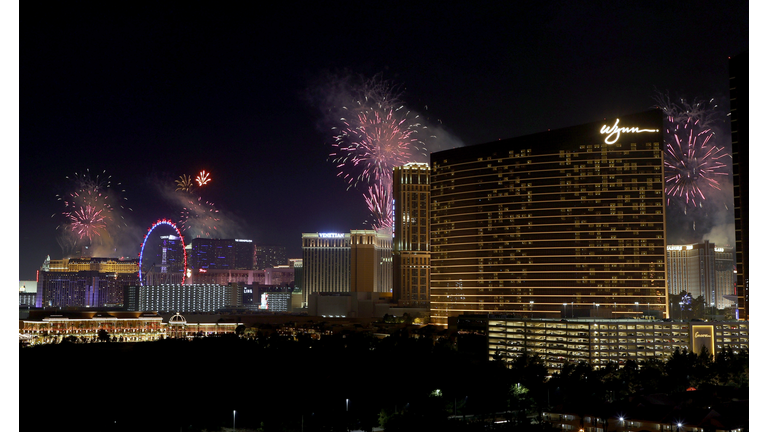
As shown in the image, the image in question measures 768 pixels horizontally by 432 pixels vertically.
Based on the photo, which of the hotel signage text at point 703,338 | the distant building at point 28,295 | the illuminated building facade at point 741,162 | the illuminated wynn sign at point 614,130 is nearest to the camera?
the hotel signage text at point 703,338

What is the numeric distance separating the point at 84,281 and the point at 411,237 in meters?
59.2

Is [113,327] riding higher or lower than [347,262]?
lower

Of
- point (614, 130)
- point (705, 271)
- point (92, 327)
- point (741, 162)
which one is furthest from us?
point (705, 271)

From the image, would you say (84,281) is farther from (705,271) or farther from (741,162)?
(741,162)

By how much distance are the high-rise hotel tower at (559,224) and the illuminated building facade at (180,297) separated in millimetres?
56241

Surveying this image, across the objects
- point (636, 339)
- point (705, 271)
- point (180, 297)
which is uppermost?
point (705, 271)

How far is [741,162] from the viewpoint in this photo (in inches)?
2151

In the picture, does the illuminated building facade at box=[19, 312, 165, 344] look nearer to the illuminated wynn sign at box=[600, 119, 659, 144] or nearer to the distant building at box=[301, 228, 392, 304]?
the distant building at box=[301, 228, 392, 304]

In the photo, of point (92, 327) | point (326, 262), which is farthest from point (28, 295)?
point (326, 262)

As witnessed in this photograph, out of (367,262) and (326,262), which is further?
(326,262)

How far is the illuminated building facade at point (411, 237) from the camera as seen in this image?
90625mm

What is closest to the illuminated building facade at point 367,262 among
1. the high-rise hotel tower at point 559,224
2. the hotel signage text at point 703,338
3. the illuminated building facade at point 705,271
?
the high-rise hotel tower at point 559,224

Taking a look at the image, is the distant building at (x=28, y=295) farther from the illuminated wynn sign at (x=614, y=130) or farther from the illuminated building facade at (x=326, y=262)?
the illuminated wynn sign at (x=614, y=130)
